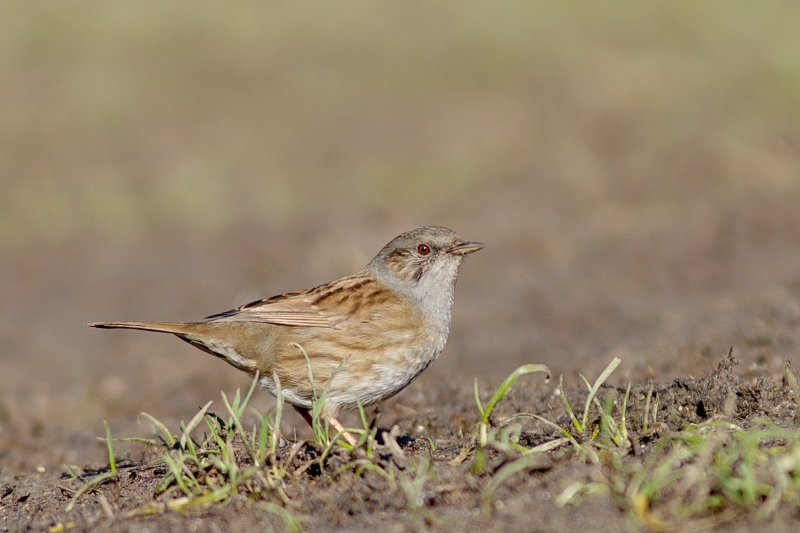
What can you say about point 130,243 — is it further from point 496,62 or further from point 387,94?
point 496,62

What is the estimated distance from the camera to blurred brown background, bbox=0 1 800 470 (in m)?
9.30

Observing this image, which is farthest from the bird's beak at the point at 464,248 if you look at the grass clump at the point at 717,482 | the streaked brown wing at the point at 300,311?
the grass clump at the point at 717,482

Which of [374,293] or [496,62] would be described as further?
[496,62]

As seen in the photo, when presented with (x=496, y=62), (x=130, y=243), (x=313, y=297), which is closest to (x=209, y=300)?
(x=130, y=243)

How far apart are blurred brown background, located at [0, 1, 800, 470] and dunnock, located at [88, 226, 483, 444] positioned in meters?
1.44

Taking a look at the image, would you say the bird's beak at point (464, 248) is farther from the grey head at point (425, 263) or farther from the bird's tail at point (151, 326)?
the bird's tail at point (151, 326)

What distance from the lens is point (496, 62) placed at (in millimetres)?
16031

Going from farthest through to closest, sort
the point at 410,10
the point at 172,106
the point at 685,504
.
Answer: the point at 410,10 < the point at 172,106 < the point at 685,504

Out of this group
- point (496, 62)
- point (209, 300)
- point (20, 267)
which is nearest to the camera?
point (209, 300)

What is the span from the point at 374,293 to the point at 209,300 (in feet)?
14.7

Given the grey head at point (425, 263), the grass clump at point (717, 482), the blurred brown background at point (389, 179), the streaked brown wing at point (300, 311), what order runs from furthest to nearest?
the blurred brown background at point (389, 179) → the grey head at point (425, 263) → the streaked brown wing at point (300, 311) → the grass clump at point (717, 482)

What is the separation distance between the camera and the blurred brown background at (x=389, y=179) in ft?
30.5

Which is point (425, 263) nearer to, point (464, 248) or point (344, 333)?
point (464, 248)

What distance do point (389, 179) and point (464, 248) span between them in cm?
623
